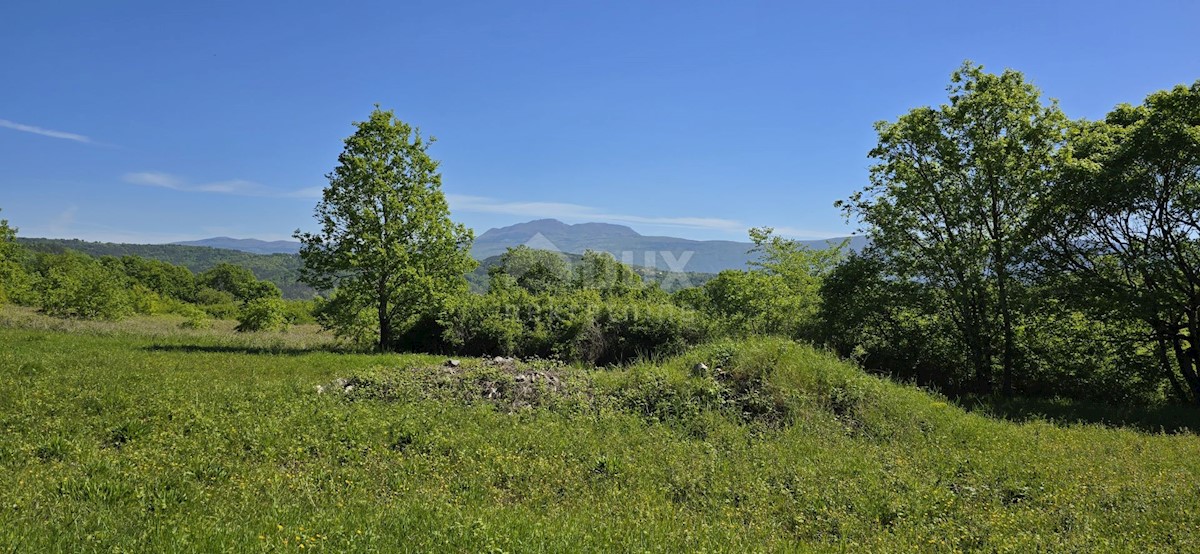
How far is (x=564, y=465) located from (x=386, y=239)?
15431 mm

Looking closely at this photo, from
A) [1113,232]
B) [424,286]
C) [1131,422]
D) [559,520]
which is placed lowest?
[1131,422]

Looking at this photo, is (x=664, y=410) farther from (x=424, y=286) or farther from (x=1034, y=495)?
(x=424, y=286)

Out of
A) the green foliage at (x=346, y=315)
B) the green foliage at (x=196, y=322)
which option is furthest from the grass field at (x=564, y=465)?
the green foliage at (x=196, y=322)

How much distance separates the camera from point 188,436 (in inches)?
306

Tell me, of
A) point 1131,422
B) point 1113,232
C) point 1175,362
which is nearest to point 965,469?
point 1131,422

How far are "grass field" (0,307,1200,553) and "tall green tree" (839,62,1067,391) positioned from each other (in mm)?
7421

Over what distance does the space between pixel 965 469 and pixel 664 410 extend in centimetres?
456

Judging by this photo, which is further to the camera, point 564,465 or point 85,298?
point 85,298

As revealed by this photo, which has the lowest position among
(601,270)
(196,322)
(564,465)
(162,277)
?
(196,322)

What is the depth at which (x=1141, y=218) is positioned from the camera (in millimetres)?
15266

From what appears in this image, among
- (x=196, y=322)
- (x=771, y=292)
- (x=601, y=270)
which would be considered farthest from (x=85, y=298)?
(x=601, y=270)

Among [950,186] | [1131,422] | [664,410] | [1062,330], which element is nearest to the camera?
[664,410]

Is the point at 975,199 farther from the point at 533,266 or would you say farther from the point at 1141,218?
the point at 533,266

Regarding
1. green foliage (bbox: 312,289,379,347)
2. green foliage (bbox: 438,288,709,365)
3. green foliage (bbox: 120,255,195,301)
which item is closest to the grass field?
green foliage (bbox: 438,288,709,365)
